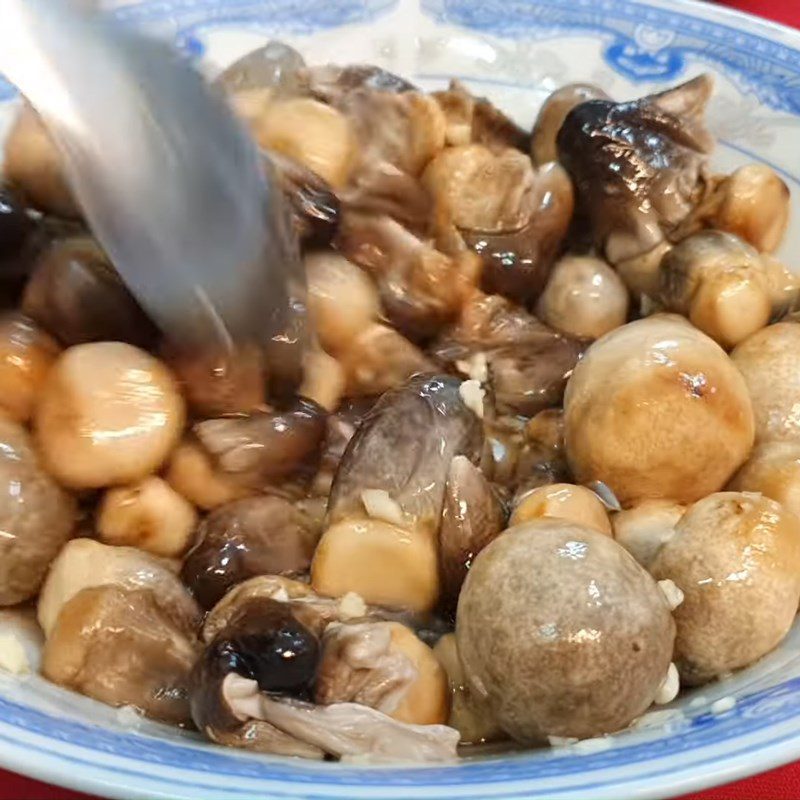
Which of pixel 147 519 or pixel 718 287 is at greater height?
pixel 718 287

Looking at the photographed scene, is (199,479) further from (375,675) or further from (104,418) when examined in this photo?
(375,675)

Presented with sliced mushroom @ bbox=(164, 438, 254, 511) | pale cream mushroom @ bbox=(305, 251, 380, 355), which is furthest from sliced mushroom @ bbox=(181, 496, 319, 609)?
pale cream mushroom @ bbox=(305, 251, 380, 355)

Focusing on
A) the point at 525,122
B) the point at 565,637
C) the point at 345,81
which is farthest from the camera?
the point at 525,122

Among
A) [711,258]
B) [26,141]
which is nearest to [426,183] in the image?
[711,258]

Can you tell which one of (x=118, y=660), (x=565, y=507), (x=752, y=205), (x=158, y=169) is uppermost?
(x=158, y=169)

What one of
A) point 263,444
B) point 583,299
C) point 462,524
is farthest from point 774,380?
point 263,444

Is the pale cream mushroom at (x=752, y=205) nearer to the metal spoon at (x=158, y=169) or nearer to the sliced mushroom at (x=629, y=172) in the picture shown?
the sliced mushroom at (x=629, y=172)

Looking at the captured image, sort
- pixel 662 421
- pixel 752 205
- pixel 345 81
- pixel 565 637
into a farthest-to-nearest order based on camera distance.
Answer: pixel 345 81 < pixel 752 205 < pixel 662 421 < pixel 565 637
